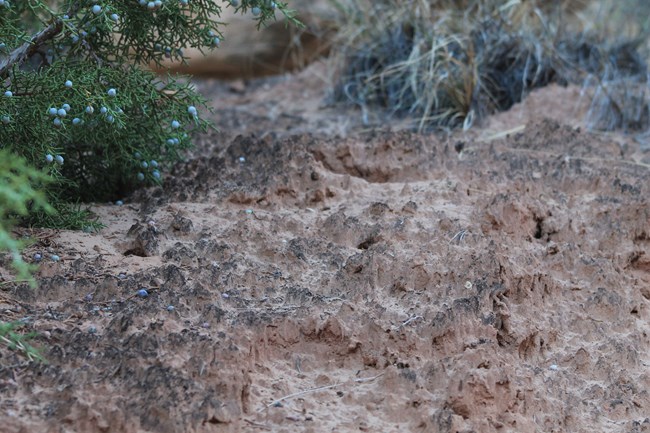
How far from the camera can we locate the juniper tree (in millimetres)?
3365

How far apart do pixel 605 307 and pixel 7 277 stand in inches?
81.5

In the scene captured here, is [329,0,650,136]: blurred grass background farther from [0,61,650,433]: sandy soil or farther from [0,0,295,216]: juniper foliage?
[0,0,295,216]: juniper foliage

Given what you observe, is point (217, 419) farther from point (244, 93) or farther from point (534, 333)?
point (244, 93)

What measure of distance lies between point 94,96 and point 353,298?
1.19 metres

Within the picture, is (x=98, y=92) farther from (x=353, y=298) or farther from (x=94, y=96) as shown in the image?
(x=353, y=298)

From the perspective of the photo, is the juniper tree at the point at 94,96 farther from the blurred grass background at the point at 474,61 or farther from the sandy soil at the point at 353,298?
the blurred grass background at the point at 474,61

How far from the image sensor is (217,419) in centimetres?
258

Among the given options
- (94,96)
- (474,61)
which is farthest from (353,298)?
(474,61)

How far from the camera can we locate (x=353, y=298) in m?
3.20

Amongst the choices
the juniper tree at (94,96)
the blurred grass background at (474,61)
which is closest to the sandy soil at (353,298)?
the juniper tree at (94,96)

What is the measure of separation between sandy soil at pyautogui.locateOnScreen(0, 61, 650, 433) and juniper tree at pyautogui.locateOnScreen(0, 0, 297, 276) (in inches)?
7.3

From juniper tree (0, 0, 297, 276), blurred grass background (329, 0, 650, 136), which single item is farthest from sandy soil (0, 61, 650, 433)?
blurred grass background (329, 0, 650, 136)

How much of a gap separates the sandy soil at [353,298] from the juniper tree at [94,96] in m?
0.18

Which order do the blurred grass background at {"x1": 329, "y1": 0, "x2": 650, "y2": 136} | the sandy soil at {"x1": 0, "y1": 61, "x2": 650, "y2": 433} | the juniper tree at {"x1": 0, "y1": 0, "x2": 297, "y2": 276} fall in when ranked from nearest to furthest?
the sandy soil at {"x1": 0, "y1": 61, "x2": 650, "y2": 433} → the juniper tree at {"x1": 0, "y1": 0, "x2": 297, "y2": 276} → the blurred grass background at {"x1": 329, "y1": 0, "x2": 650, "y2": 136}
